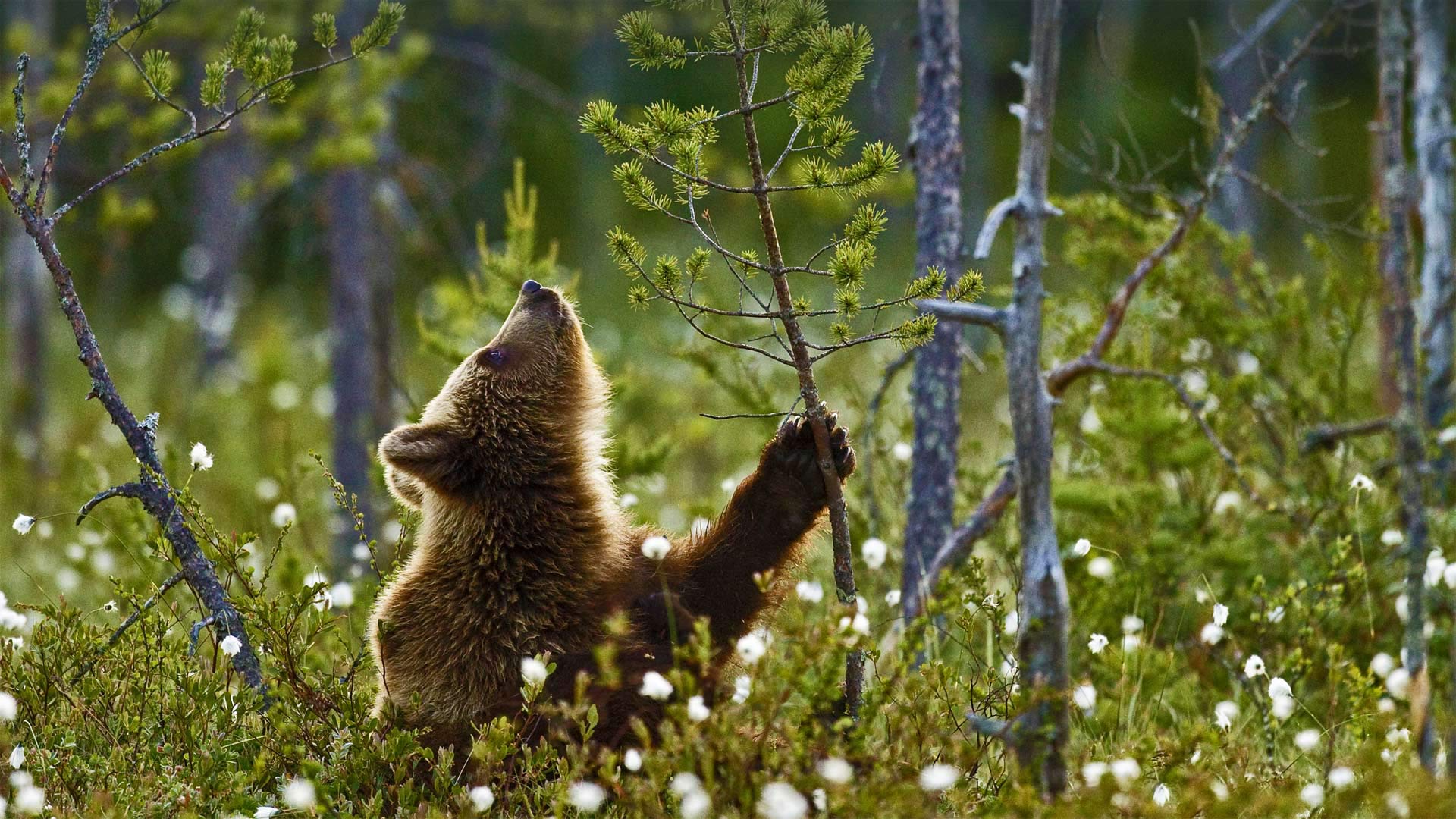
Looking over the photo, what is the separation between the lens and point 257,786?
10.3 ft

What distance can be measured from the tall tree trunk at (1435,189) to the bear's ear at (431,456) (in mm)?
3542

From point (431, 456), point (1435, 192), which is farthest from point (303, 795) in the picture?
point (1435, 192)

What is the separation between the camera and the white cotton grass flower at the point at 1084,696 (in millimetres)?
2841

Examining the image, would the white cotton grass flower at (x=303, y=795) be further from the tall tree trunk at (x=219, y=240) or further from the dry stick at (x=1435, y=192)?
the tall tree trunk at (x=219, y=240)

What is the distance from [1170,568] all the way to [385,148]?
188 inches

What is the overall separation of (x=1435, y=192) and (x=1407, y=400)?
236 centimetres

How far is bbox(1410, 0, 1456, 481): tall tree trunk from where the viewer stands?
4.97m

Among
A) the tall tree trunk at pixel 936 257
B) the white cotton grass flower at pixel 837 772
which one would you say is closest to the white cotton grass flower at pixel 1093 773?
the white cotton grass flower at pixel 837 772

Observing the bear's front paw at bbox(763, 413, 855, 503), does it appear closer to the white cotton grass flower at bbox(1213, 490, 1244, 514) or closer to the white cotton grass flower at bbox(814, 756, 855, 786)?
the white cotton grass flower at bbox(814, 756, 855, 786)

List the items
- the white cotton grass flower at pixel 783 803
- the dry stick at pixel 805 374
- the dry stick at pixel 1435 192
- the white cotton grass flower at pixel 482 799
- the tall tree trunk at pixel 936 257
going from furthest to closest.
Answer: the dry stick at pixel 1435 192 → the tall tree trunk at pixel 936 257 → the dry stick at pixel 805 374 → the white cotton grass flower at pixel 482 799 → the white cotton grass flower at pixel 783 803

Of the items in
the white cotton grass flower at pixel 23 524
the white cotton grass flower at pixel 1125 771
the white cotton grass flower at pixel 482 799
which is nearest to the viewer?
the white cotton grass flower at pixel 1125 771

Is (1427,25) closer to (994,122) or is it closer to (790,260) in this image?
(790,260)

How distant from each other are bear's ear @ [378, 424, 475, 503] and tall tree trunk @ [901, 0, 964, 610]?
4.92ft

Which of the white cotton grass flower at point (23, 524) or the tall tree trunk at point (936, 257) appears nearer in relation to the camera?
the white cotton grass flower at point (23, 524)
